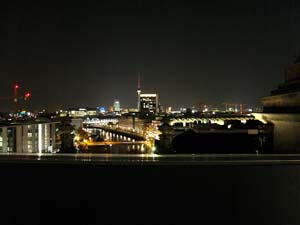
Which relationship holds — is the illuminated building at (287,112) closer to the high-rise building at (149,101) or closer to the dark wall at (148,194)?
the dark wall at (148,194)

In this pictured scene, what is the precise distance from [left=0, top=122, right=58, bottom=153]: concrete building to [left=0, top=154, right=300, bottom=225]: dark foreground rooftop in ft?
42.6

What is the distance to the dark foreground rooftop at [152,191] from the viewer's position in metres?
4.59

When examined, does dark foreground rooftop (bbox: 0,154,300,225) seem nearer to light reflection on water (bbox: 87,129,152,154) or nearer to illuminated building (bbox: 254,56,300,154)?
illuminated building (bbox: 254,56,300,154)

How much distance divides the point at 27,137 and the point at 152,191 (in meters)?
18.1

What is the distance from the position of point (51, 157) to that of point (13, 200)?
81 cm

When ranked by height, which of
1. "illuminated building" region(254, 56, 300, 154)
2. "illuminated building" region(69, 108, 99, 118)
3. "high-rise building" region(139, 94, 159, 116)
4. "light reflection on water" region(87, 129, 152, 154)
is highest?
"high-rise building" region(139, 94, 159, 116)

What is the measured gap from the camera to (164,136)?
43.6ft

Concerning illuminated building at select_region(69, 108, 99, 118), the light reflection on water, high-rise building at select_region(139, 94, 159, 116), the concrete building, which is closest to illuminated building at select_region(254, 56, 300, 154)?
the light reflection on water

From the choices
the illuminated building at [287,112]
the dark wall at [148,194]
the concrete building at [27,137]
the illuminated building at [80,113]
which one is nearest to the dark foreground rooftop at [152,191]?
the dark wall at [148,194]

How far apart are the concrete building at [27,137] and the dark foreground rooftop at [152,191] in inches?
511

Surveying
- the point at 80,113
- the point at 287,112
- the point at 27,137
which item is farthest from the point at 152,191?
the point at 80,113

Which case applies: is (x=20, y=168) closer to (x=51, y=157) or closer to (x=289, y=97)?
(x=51, y=157)

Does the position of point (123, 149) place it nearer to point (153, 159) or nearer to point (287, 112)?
point (287, 112)

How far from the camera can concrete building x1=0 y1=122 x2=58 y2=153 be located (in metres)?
18.3
